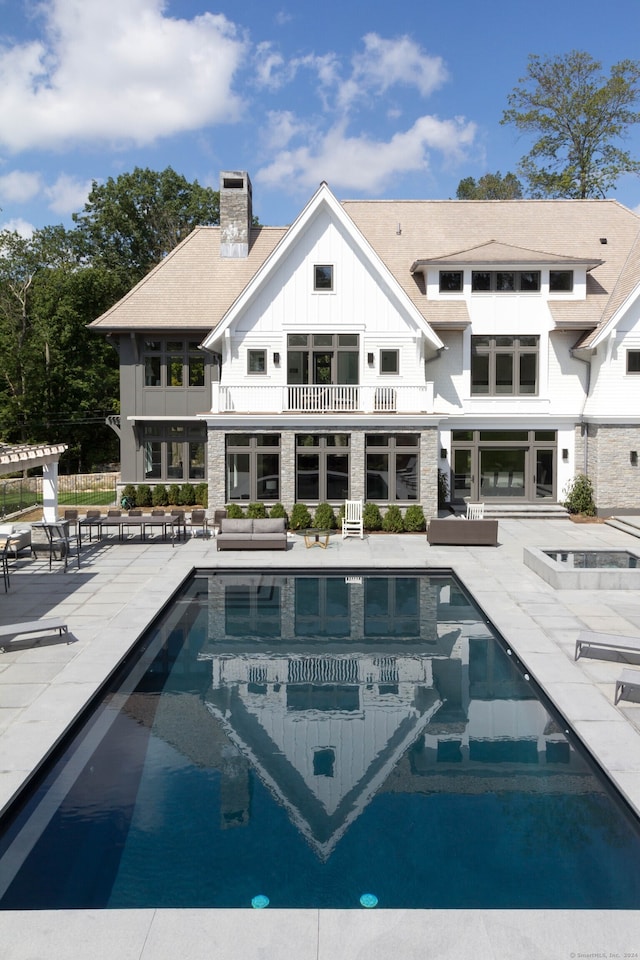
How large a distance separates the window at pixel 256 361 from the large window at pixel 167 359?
2.64 m

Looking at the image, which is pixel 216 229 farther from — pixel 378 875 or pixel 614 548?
pixel 378 875

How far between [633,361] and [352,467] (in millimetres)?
10708

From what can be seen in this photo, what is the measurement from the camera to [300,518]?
25156 mm

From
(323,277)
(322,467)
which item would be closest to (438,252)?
(323,277)

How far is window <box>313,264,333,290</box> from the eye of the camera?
86.1ft

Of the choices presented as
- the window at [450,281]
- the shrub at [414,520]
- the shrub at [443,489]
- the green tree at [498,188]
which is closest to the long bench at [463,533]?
the shrub at [414,520]

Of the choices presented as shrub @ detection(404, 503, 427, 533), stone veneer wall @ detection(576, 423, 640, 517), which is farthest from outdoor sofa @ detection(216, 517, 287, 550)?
stone veneer wall @ detection(576, 423, 640, 517)

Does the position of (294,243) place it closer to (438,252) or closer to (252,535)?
(438,252)

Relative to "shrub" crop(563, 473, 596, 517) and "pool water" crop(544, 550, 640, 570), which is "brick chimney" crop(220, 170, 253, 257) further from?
"pool water" crop(544, 550, 640, 570)

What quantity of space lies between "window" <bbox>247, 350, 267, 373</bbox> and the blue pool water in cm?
1424

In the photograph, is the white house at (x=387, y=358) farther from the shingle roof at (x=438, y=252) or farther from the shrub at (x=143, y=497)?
the shrub at (x=143, y=497)

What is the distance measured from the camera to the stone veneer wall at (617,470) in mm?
26547

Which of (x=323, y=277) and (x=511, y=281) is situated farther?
(x=511, y=281)

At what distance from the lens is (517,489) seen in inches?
1116
